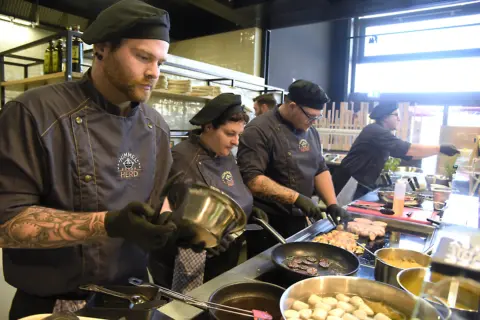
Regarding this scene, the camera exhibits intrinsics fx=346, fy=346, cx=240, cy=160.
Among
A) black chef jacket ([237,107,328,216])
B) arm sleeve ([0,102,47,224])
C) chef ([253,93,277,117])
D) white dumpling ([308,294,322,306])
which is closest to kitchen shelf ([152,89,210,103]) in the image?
chef ([253,93,277,117])

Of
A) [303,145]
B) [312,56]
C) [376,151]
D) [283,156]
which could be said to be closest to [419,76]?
[312,56]

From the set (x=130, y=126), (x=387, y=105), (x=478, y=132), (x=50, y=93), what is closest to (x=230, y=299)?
(x=130, y=126)

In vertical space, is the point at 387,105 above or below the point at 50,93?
above

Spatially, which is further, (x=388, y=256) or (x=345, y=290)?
(x=388, y=256)

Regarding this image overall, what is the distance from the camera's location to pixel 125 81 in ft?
3.75

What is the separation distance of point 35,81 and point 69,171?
2.73 metres

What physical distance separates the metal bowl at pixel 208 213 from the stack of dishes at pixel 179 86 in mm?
3019

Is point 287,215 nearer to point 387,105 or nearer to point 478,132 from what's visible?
point 387,105

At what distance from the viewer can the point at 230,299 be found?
109 centimetres

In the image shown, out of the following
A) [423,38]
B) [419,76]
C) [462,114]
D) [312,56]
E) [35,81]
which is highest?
[423,38]

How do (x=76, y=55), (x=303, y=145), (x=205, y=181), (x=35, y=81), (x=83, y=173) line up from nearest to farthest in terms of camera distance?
(x=83, y=173)
(x=205, y=181)
(x=303, y=145)
(x=76, y=55)
(x=35, y=81)

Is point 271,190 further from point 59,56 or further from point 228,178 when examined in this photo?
point 59,56

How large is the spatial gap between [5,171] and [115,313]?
0.52 meters

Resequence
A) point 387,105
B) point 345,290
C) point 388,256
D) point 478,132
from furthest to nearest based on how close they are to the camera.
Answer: point 478,132 < point 387,105 < point 388,256 < point 345,290
